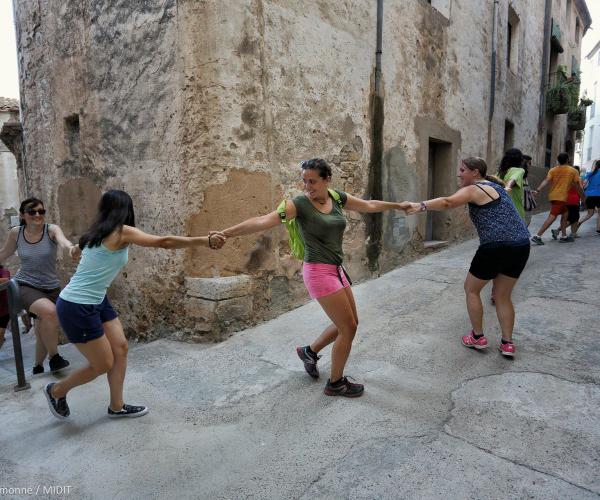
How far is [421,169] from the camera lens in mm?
7156

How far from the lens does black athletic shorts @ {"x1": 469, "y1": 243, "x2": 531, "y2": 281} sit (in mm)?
3387

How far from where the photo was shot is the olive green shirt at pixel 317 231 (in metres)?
2.81

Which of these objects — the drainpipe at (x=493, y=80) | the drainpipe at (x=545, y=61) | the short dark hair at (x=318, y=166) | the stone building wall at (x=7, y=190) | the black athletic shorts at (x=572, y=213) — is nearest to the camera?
the short dark hair at (x=318, y=166)

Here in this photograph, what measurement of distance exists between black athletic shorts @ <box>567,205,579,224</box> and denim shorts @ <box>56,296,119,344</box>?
7544 millimetres

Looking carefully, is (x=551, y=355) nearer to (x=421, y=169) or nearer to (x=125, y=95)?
(x=421, y=169)

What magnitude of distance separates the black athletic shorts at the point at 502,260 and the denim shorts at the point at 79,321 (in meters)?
2.80

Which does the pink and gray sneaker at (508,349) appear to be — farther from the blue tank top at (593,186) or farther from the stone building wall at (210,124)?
the blue tank top at (593,186)

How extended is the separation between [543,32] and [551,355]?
524 inches

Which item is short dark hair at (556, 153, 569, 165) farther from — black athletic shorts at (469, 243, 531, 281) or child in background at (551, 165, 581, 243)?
black athletic shorts at (469, 243, 531, 281)

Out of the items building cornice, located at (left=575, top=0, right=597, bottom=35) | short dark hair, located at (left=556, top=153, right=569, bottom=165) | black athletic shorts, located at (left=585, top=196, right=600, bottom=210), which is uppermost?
building cornice, located at (left=575, top=0, right=597, bottom=35)

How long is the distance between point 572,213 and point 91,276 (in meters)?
7.62

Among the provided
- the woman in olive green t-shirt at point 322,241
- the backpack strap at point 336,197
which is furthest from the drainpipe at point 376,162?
the woman in olive green t-shirt at point 322,241

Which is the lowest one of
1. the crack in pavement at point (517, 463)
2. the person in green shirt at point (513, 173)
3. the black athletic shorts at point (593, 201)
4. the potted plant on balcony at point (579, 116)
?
the crack in pavement at point (517, 463)

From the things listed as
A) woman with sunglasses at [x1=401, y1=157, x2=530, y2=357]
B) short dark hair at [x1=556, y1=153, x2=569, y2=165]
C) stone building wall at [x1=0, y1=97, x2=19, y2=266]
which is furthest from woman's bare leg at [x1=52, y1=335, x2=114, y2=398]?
stone building wall at [x1=0, y1=97, x2=19, y2=266]
